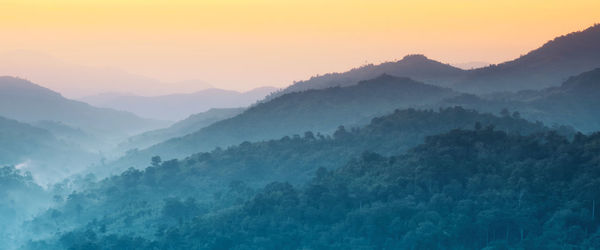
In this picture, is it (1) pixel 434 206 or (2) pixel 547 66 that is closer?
(1) pixel 434 206

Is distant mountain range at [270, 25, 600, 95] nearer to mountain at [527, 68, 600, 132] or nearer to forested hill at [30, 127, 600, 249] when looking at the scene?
mountain at [527, 68, 600, 132]

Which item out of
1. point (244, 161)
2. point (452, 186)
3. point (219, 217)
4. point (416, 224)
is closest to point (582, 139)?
point (452, 186)

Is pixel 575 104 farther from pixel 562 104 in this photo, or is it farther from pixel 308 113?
pixel 308 113

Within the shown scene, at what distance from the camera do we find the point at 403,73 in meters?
170

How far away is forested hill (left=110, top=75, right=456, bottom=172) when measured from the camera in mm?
121562

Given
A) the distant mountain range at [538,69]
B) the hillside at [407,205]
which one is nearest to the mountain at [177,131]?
the distant mountain range at [538,69]

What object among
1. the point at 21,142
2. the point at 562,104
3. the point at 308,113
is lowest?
the point at 562,104

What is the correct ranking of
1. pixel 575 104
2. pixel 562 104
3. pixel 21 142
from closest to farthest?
1. pixel 575 104
2. pixel 562 104
3. pixel 21 142

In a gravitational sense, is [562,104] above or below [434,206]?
above

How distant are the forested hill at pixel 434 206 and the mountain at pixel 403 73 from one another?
93.4 meters

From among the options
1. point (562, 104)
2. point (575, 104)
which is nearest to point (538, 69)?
point (562, 104)

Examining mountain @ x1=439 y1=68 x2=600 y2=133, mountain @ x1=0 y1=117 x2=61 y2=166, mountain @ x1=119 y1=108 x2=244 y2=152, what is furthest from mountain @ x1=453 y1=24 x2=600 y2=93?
mountain @ x1=0 y1=117 x2=61 y2=166

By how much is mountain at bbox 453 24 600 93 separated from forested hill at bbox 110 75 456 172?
37.3ft

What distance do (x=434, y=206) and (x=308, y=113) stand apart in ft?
233
